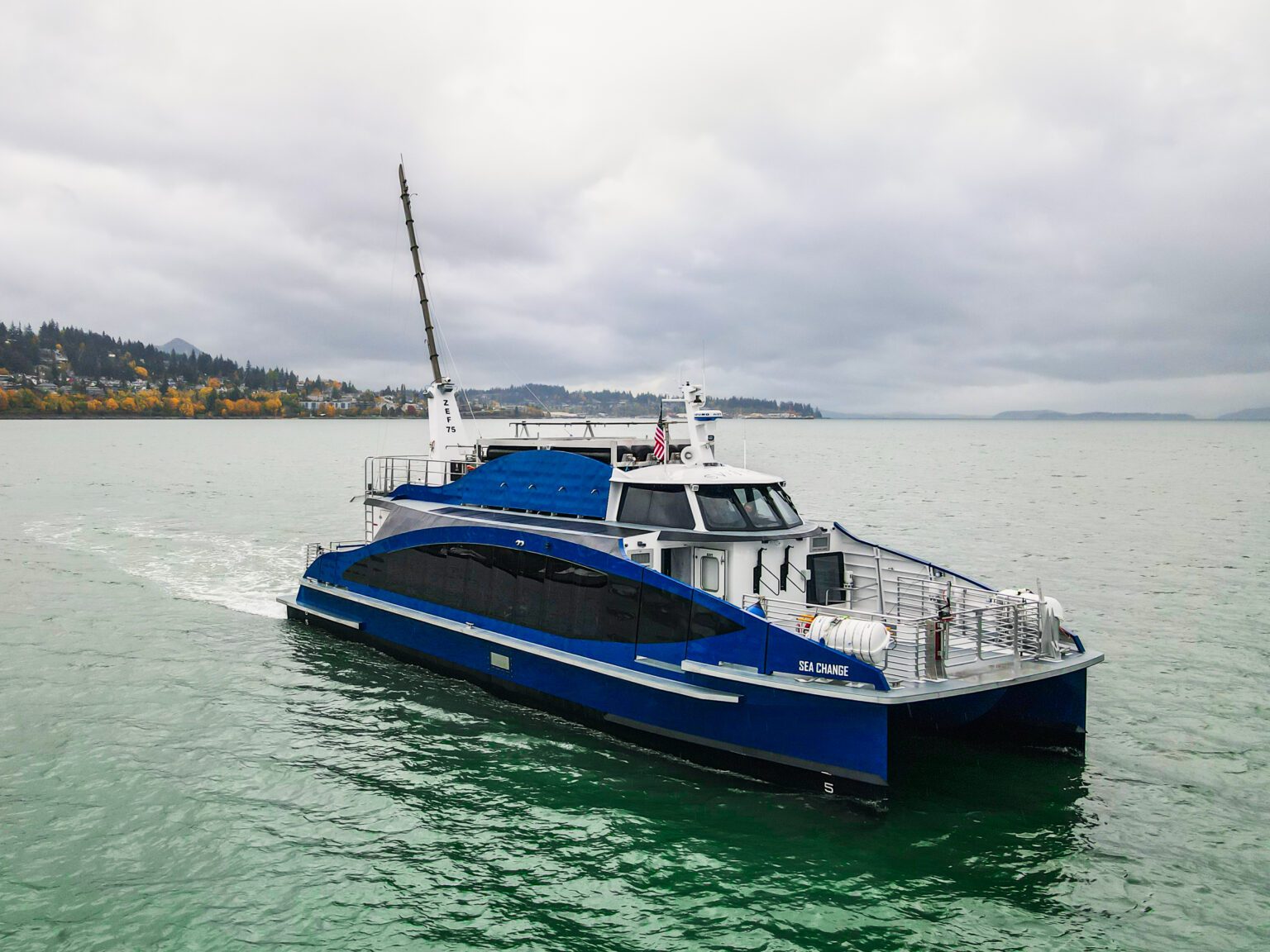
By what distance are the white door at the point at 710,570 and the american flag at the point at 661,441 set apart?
211cm

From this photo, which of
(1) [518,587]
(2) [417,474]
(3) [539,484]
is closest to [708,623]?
(1) [518,587]

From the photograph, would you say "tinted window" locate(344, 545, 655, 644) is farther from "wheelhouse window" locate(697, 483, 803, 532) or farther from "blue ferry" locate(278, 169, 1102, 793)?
"wheelhouse window" locate(697, 483, 803, 532)

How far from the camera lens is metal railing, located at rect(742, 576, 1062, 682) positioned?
11.3 m

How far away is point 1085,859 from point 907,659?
3078 millimetres

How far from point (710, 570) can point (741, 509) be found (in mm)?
1123

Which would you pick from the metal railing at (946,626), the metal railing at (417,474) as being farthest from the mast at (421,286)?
the metal railing at (946,626)

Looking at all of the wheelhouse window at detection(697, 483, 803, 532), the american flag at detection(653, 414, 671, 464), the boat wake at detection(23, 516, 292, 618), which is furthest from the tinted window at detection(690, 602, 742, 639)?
the boat wake at detection(23, 516, 292, 618)

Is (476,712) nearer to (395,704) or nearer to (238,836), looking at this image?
(395,704)

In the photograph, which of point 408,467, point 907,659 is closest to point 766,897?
point 907,659

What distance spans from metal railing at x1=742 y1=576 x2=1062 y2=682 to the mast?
12.2 meters

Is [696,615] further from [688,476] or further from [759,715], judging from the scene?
[688,476]

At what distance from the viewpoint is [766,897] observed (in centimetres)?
944

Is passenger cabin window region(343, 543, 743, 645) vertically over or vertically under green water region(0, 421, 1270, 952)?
over

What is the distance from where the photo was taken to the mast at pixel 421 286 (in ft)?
70.7
